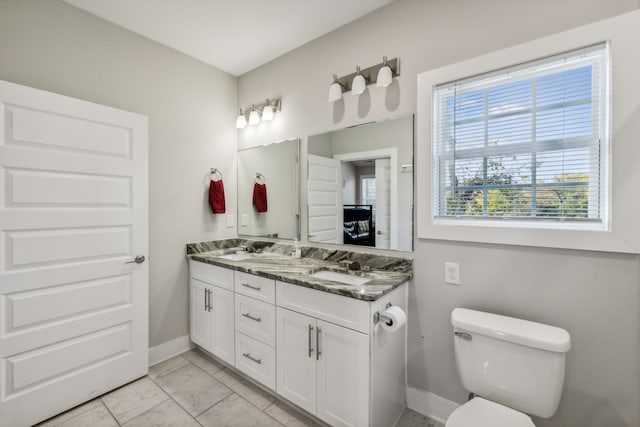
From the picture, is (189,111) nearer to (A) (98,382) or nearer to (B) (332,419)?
(A) (98,382)

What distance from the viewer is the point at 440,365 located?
1.76 m

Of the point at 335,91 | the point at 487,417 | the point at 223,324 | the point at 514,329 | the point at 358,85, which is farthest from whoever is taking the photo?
the point at 223,324

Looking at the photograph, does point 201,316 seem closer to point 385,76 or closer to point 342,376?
point 342,376

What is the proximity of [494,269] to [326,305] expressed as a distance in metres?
0.94

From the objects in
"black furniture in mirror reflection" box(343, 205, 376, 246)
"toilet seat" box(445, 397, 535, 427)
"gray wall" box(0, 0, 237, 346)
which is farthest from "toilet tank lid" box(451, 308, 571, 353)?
"gray wall" box(0, 0, 237, 346)

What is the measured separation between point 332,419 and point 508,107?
1.97m

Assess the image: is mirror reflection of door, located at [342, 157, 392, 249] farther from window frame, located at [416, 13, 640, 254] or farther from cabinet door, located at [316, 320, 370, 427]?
cabinet door, located at [316, 320, 370, 427]

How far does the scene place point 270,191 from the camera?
2.70 m

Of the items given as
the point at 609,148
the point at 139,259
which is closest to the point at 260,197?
the point at 139,259

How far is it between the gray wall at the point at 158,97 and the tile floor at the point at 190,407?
1.46 ft

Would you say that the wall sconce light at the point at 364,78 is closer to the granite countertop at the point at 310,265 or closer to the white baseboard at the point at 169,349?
the granite countertop at the point at 310,265

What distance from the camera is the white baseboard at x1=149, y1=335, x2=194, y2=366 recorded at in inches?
94.0

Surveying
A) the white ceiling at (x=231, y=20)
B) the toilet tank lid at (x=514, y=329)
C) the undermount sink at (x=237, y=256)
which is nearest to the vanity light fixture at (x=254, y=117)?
the white ceiling at (x=231, y=20)

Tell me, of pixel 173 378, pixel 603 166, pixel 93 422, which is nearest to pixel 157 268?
pixel 173 378
